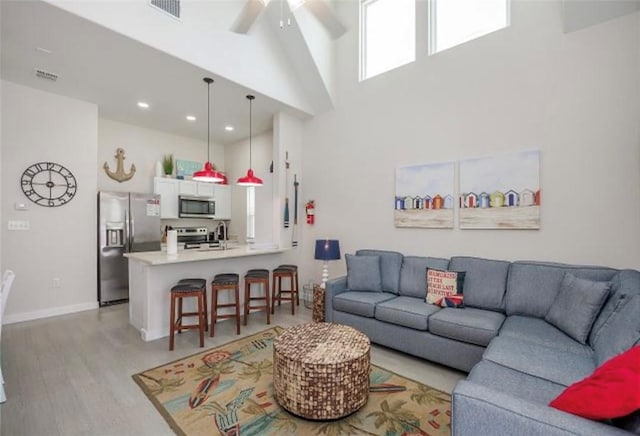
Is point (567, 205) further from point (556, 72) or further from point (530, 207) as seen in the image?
point (556, 72)

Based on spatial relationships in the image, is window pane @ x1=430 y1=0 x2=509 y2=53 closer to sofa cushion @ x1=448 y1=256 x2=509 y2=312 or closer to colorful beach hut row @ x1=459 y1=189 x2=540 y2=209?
colorful beach hut row @ x1=459 y1=189 x2=540 y2=209

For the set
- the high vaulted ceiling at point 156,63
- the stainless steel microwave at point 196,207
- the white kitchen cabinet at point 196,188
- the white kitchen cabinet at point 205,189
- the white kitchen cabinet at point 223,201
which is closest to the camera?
the high vaulted ceiling at point 156,63

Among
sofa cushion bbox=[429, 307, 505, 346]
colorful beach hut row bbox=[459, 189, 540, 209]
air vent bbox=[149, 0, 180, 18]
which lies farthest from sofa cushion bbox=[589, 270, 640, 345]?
air vent bbox=[149, 0, 180, 18]

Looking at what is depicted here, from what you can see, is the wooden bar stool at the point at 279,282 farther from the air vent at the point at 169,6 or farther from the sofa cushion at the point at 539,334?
the air vent at the point at 169,6

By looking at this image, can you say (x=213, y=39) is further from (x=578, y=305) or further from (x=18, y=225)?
(x=578, y=305)

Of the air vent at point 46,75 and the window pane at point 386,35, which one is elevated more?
the window pane at point 386,35

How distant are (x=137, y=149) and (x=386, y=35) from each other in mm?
4777

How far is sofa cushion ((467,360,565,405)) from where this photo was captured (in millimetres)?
1533

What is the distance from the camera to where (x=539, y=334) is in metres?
2.24

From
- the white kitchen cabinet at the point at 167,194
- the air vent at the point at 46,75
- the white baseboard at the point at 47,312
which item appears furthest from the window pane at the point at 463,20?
the white baseboard at the point at 47,312

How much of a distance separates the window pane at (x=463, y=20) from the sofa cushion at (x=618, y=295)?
→ 275 centimetres

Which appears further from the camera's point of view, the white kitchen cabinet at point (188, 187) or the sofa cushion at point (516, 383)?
the white kitchen cabinet at point (188, 187)

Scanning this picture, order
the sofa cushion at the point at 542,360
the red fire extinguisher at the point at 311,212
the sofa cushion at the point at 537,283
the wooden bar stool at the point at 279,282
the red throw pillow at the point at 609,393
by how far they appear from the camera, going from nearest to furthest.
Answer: the red throw pillow at the point at 609,393, the sofa cushion at the point at 542,360, the sofa cushion at the point at 537,283, the wooden bar stool at the point at 279,282, the red fire extinguisher at the point at 311,212

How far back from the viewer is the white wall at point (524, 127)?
261 cm
